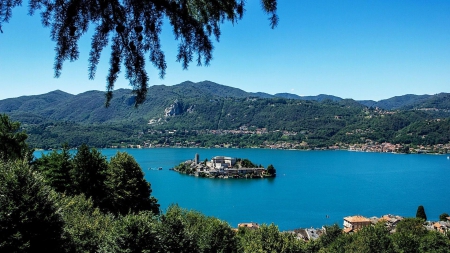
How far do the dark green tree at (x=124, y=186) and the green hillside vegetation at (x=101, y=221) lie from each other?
0.04 metres

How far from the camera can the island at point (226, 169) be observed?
196 feet

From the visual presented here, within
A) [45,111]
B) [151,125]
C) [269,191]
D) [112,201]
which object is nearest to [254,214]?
[269,191]

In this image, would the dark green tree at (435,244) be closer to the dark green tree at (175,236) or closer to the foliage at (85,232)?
the dark green tree at (175,236)

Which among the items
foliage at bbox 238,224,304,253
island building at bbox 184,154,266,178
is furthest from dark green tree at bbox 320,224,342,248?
island building at bbox 184,154,266,178

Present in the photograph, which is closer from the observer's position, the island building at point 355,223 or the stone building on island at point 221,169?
the island building at point 355,223

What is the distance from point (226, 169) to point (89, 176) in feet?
160

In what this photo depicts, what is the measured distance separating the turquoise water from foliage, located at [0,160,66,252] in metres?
27.8

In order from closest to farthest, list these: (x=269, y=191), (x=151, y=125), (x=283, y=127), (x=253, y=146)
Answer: (x=269, y=191), (x=253, y=146), (x=283, y=127), (x=151, y=125)

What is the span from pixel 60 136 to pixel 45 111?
9154cm

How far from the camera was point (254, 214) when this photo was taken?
1420 inches

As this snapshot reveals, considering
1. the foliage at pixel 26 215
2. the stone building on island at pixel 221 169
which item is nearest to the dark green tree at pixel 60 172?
the foliage at pixel 26 215

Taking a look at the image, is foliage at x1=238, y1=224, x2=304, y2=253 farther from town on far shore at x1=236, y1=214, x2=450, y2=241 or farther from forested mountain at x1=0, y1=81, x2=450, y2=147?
forested mountain at x1=0, y1=81, x2=450, y2=147

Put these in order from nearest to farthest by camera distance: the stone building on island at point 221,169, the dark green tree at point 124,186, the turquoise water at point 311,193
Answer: the dark green tree at point 124,186 → the turquoise water at point 311,193 → the stone building on island at point 221,169

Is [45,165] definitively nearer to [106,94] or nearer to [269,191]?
[106,94]
